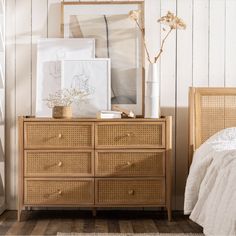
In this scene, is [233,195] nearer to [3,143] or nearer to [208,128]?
[208,128]

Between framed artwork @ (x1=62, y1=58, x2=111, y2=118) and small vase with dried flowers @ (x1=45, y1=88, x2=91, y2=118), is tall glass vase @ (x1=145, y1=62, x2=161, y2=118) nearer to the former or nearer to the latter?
framed artwork @ (x1=62, y1=58, x2=111, y2=118)

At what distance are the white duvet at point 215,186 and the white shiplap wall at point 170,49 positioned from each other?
640 mm

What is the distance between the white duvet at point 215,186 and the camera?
2.77 meters

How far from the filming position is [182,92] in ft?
14.1

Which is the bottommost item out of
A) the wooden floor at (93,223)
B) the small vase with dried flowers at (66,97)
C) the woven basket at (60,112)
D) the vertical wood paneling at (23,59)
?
the wooden floor at (93,223)

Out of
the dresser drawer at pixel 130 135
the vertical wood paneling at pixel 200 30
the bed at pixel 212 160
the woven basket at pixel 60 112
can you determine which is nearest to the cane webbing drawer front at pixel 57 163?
the dresser drawer at pixel 130 135

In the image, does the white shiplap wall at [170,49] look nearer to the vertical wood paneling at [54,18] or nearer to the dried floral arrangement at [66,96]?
the vertical wood paneling at [54,18]

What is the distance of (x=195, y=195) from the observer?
138 inches

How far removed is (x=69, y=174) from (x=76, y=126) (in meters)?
0.35

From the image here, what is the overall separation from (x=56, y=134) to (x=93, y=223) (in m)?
0.68

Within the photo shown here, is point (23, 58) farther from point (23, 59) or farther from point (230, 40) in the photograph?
point (230, 40)

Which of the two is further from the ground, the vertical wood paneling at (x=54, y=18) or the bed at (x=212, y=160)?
the vertical wood paneling at (x=54, y=18)

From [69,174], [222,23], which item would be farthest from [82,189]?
[222,23]

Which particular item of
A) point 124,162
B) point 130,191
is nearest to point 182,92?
point 124,162
